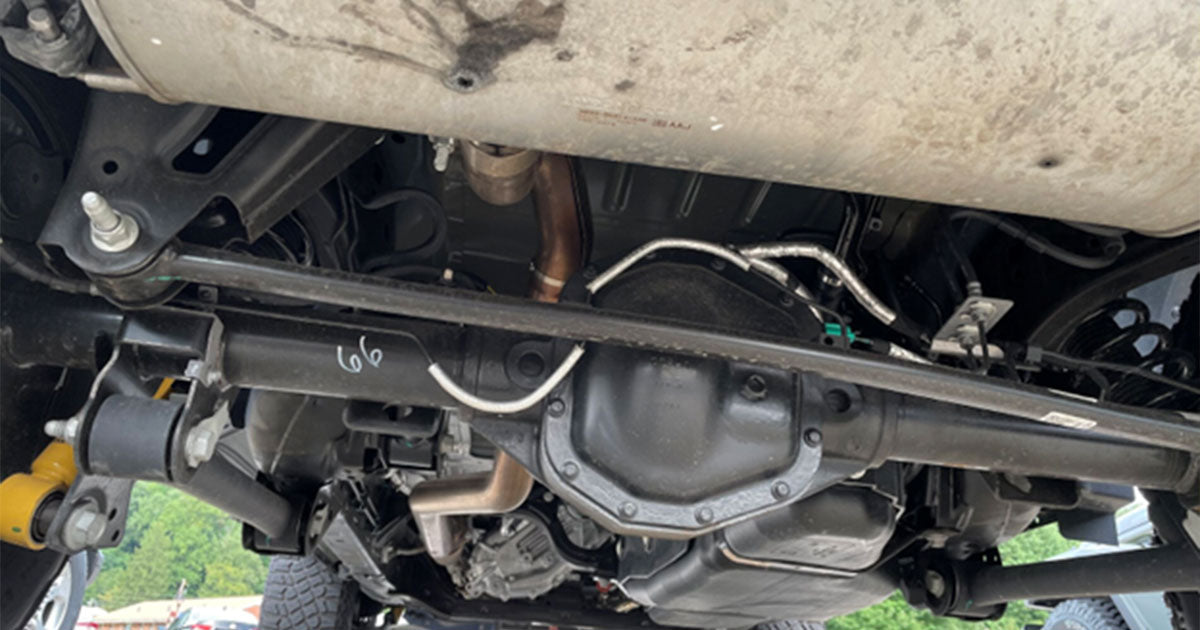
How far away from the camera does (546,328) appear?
1.20 metres

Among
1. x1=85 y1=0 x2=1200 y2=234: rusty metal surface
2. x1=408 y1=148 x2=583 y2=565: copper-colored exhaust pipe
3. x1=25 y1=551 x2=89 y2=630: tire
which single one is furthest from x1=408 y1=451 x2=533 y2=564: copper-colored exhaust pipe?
x1=25 y1=551 x2=89 y2=630: tire

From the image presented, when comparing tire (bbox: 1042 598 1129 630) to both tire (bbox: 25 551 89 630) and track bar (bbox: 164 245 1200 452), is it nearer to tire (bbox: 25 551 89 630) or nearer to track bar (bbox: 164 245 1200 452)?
track bar (bbox: 164 245 1200 452)

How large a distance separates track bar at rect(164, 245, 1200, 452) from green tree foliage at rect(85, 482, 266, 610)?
112 feet

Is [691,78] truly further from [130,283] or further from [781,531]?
[781,531]

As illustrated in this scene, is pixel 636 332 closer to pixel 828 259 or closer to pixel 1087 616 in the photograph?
pixel 828 259

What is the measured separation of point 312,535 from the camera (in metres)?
1.94

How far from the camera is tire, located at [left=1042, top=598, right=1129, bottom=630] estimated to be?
3.02 metres

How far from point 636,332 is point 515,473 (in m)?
0.67

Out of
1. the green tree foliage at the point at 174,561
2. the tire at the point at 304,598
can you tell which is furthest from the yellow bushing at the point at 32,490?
the green tree foliage at the point at 174,561

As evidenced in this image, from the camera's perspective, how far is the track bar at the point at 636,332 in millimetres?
1117

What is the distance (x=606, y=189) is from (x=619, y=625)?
1.97m

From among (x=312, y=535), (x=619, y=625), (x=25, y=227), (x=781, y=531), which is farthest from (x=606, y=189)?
(x=619, y=625)

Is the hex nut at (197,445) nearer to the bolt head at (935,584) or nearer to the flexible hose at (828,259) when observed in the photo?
the flexible hose at (828,259)

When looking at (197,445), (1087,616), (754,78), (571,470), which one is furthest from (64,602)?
(1087,616)
